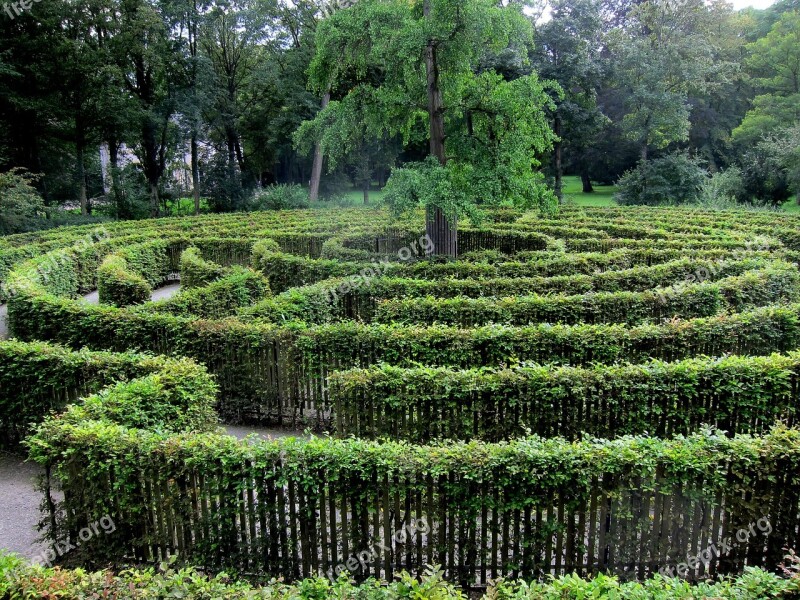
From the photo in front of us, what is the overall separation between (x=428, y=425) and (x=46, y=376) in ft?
22.4

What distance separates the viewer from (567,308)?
13.3m

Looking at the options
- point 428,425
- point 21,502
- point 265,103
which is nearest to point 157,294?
point 21,502

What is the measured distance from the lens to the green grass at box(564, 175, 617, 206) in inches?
2288

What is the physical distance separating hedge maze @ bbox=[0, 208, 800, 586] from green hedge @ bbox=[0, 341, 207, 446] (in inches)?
1.6

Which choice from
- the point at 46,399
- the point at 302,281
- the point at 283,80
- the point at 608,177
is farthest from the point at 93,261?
the point at 608,177

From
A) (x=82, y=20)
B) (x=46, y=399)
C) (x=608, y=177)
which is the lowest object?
(x=46, y=399)

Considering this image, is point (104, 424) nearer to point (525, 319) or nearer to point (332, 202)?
point (525, 319)

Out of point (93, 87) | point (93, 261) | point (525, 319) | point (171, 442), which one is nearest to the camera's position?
point (171, 442)

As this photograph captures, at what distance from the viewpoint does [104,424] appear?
804 cm

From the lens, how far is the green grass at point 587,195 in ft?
191

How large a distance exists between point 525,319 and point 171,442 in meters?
8.04

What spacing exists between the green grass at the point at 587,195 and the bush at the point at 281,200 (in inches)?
875

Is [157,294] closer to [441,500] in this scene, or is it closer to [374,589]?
[441,500]

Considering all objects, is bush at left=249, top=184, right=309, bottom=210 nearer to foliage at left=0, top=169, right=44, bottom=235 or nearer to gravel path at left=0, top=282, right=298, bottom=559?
foliage at left=0, top=169, right=44, bottom=235
